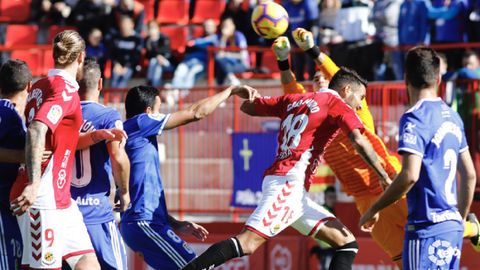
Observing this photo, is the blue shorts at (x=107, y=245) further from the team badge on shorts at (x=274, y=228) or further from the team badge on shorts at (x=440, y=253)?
the team badge on shorts at (x=440, y=253)

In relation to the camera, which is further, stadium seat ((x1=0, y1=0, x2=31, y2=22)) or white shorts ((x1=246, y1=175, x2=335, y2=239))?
stadium seat ((x1=0, y1=0, x2=31, y2=22))

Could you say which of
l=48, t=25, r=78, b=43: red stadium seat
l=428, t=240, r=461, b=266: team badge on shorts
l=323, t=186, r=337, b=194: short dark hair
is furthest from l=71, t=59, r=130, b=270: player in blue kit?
l=48, t=25, r=78, b=43: red stadium seat

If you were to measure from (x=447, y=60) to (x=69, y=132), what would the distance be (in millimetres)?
8521

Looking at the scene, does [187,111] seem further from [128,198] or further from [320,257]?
[320,257]

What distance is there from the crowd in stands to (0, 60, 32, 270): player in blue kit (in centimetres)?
703

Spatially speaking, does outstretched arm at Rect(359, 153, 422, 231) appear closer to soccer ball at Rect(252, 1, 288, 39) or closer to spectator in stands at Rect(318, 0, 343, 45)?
soccer ball at Rect(252, 1, 288, 39)

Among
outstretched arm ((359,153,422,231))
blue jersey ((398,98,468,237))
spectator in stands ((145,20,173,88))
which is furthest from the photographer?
spectator in stands ((145,20,173,88))

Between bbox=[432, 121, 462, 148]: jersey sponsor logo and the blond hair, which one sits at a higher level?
the blond hair

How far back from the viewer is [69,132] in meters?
8.18

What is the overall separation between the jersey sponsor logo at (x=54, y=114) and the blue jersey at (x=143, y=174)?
5.15 ft

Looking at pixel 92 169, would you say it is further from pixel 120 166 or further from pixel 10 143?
pixel 10 143

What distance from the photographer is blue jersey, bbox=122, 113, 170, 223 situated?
31.1ft

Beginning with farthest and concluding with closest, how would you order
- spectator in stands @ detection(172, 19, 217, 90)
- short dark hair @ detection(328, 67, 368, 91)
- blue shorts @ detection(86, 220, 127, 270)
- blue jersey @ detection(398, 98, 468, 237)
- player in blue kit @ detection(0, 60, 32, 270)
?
spectator in stands @ detection(172, 19, 217, 90) → short dark hair @ detection(328, 67, 368, 91) → blue shorts @ detection(86, 220, 127, 270) → player in blue kit @ detection(0, 60, 32, 270) → blue jersey @ detection(398, 98, 468, 237)

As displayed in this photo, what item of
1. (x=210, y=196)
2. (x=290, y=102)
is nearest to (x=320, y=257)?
(x=210, y=196)
